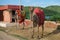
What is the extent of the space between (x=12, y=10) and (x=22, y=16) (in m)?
13.0

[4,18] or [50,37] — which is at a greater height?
[50,37]

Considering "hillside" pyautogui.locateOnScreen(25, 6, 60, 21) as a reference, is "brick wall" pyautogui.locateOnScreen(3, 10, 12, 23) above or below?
below

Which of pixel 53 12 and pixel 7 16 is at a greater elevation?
pixel 53 12

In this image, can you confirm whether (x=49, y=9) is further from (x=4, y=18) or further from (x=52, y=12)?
(x=4, y=18)

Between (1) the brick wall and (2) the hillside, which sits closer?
(2) the hillside

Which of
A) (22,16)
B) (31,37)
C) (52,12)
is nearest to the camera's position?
(31,37)

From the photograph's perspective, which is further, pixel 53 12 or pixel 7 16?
pixel 7 16

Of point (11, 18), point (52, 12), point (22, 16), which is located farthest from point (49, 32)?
point (11, 18)

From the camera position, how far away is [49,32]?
17547mm

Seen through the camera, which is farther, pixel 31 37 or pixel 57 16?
pixel 57 16

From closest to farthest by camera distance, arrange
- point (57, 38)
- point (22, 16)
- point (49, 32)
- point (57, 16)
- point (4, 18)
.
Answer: point (57, 38)
point (49, 32)
point (22, 16)
point (57, 16)
point (4, 18)

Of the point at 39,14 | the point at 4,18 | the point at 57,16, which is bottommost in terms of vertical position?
the point at 4,18

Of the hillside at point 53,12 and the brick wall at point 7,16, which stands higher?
the hillside at point 53,12

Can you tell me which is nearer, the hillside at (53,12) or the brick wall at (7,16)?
the hillside at (53,12)
